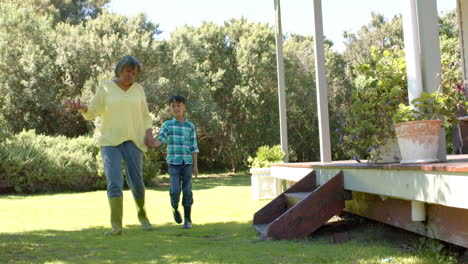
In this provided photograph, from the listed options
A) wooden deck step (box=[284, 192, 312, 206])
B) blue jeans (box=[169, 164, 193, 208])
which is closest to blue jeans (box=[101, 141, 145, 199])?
blue jeans (box=[169, 164, 193, 208])

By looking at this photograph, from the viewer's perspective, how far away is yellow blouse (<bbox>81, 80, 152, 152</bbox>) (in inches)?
199

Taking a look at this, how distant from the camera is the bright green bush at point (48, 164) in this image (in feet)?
44.2

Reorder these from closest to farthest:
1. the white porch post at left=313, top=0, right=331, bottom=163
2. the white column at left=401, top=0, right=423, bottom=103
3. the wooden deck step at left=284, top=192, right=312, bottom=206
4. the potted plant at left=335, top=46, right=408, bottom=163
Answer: the white column at left=401, top=0, right=423, bottom=103 < the potted plant at left=335, top=46, right=408, bottom=163 < the wooden deck step at left=284, top=192, right=312, bottom=206 < the white porch post at left=313, top=0, right=331, bottom=163

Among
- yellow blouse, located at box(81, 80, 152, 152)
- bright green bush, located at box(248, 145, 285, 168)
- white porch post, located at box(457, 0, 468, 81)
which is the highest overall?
white porch post, located at box(457, 0, 468, 81)

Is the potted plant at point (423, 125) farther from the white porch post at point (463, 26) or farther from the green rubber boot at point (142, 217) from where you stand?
the white porch post at point (463, 26)

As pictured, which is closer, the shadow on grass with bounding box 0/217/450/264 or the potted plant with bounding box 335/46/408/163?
the shadow on grass with bounding box 0/217/450/264

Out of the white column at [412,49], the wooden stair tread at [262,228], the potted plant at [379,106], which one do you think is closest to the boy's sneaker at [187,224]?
the wooden stair tread at [262,228]

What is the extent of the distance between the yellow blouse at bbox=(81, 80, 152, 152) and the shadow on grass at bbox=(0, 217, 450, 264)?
0.95 meters

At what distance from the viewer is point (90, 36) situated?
727 inches

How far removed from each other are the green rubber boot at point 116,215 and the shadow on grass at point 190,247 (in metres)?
0.08

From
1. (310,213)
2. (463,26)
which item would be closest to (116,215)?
(310,213)

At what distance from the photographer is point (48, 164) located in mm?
13852

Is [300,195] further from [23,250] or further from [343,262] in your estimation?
[23,250]

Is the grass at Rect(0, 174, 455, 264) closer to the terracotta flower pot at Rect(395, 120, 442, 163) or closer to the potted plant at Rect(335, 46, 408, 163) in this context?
the terracotta flower pot at Rect(395, 120, 442, 163)
